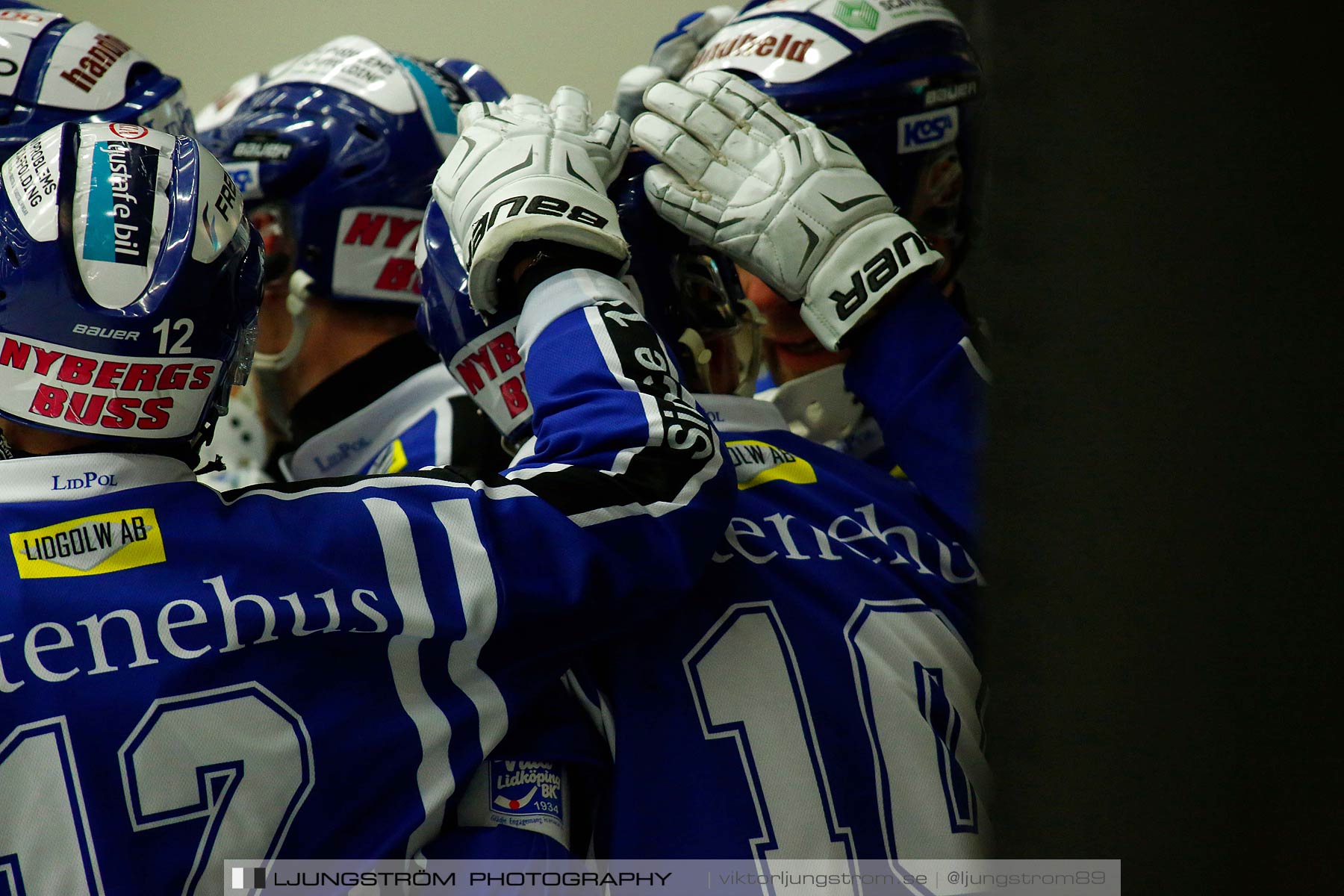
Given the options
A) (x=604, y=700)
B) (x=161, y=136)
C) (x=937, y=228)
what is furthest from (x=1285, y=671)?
(x=937, y=228)

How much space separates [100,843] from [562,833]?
0.46 m

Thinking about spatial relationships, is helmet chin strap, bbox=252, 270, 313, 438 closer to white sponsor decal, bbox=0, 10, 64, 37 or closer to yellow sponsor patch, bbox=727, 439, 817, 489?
white sponsor decal, bbox=0, 10, 64, 37

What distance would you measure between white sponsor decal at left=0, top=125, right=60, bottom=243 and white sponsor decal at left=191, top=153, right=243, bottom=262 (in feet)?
0.41

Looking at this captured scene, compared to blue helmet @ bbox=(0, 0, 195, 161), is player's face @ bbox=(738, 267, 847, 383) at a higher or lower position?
lower

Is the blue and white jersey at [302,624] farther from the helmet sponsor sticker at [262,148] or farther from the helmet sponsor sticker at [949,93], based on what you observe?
the helmet sponsor sticker at [262,148]

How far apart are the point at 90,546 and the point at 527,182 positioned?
589mm

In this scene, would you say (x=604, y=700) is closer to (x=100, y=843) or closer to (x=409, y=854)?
(x=409, y=854)

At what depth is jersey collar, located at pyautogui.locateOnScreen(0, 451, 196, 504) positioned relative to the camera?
1.12 meters

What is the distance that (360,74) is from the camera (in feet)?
7.66

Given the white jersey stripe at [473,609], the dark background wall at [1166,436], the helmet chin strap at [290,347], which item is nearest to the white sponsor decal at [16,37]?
the helmet chin strap at [290,347]

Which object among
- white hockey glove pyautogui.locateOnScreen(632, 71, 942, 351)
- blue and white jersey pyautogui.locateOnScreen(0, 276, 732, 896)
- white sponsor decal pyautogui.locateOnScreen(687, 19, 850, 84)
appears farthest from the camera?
white sponsor decal pyautogui.locateOnScreen(687, 19, 850, 84)

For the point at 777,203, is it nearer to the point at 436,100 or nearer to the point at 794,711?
the point at 794,711

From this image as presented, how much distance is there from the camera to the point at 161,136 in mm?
1298

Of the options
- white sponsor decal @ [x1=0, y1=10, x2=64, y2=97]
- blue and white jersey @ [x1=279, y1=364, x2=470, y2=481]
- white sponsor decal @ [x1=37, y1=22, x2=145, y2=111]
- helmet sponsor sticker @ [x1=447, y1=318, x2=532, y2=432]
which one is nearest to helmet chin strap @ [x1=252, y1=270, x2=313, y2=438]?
blue and white jersey @ [x1=279, y1=364, x2=470, y2=481]
